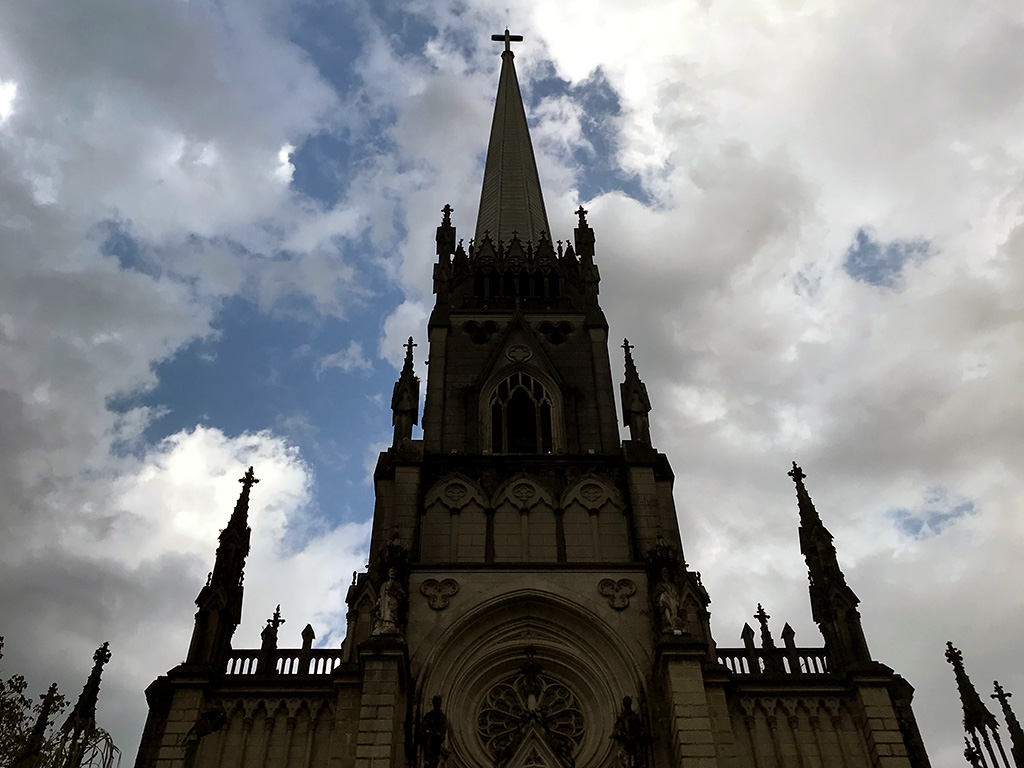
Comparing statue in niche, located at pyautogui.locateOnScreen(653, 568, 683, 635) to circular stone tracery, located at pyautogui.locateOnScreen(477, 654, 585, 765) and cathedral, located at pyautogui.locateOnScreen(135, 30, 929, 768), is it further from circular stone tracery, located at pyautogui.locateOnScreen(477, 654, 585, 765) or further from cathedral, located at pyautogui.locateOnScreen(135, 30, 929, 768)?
circular stone tracery, located at pyautogui.locateOnScreen(477, 654, 585, 765)

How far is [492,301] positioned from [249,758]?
67.2 ft

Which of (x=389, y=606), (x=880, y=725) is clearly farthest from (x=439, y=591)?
(x=880, y=725)

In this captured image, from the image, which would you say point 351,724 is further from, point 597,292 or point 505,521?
point 597,292

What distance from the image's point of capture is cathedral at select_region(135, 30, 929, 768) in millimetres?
22641

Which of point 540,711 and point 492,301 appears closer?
point 540,711

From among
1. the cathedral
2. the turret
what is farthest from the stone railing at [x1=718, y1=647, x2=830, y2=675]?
the turret

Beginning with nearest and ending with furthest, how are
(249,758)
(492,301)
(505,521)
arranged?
(249,758), (505,521), (492,301)

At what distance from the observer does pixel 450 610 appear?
25.8 meters

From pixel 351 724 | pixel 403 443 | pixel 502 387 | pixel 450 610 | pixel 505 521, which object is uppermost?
pixel 502 387

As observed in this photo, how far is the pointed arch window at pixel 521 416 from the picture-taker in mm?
32406

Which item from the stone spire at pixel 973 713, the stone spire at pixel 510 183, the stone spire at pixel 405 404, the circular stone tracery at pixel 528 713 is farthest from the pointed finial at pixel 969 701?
the stone spire at pixel 510 183

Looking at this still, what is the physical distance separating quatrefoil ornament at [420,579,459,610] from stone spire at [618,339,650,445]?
8.19 meters

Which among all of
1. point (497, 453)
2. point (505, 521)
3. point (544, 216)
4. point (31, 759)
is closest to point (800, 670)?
point (505, 521)

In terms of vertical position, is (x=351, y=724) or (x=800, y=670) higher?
(x=800, y=670)
